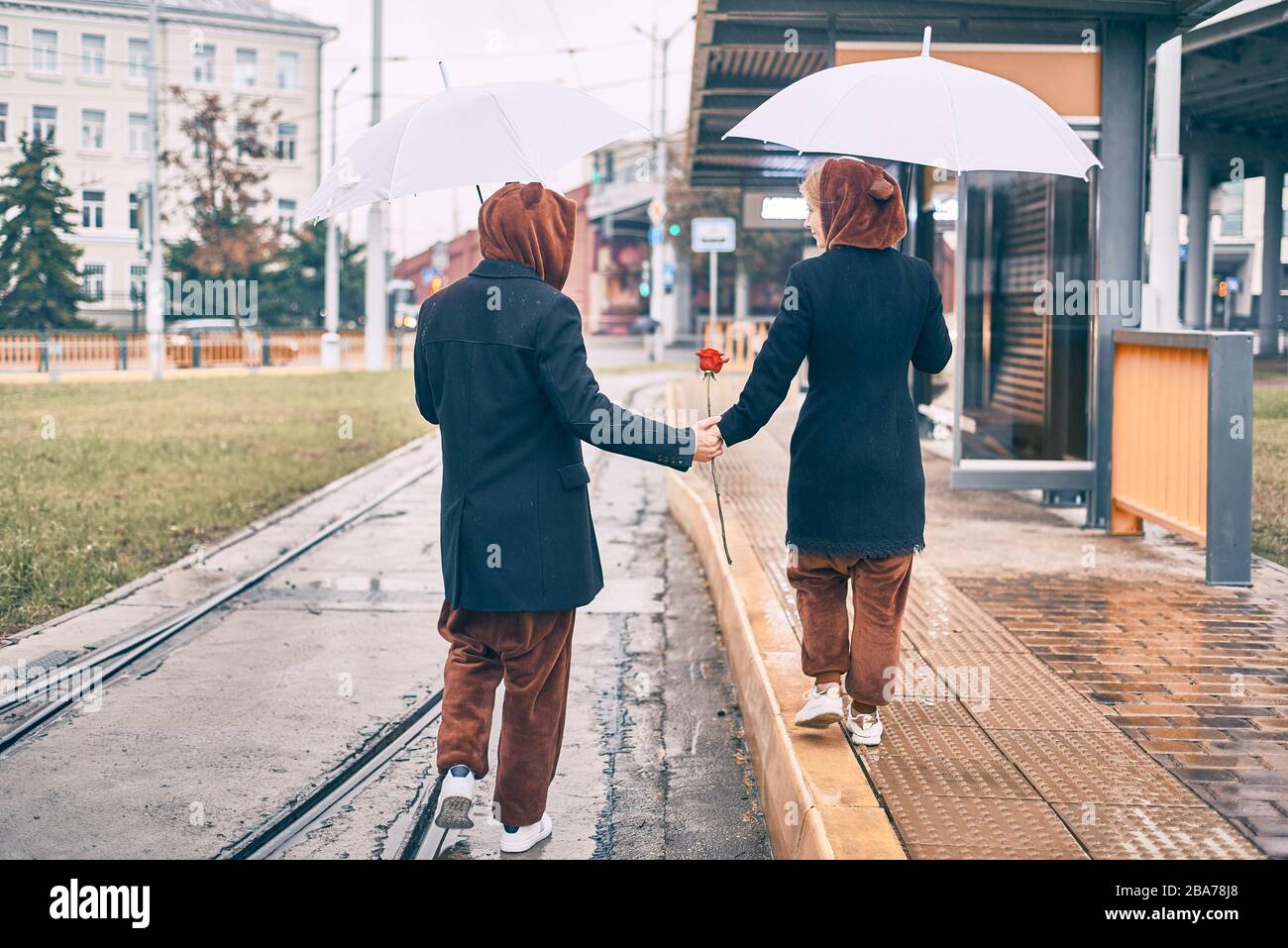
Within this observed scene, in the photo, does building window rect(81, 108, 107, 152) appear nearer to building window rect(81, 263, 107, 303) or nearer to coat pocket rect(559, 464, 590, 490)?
building window rect(81, 263, 107, 303)

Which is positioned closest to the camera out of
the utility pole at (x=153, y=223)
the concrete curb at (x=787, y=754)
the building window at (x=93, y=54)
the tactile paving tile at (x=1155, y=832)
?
the tactile paving tile at (x=1155, y=832)

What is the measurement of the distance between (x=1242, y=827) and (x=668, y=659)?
11.5ft

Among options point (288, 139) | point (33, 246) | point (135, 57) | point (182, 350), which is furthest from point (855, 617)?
point (288, 139)

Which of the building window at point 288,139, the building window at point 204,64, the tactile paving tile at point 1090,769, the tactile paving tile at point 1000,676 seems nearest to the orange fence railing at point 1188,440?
the tactile paving tile at point 1000,676

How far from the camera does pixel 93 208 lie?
2206 inches

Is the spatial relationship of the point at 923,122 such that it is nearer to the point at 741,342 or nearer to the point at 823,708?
the point at 823,708

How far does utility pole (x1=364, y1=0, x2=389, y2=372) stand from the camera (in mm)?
31812

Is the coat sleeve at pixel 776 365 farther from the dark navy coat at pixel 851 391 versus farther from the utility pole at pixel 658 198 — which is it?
the utility pole at pixel 658 198

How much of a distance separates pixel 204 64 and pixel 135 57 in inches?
205

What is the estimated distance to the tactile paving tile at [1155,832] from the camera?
3928 mm

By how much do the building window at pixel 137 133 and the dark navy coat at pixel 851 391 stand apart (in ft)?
181

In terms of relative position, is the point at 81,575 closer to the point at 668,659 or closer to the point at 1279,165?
the point at 668,659

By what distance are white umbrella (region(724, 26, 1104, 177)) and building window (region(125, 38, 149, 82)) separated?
52498 mm
